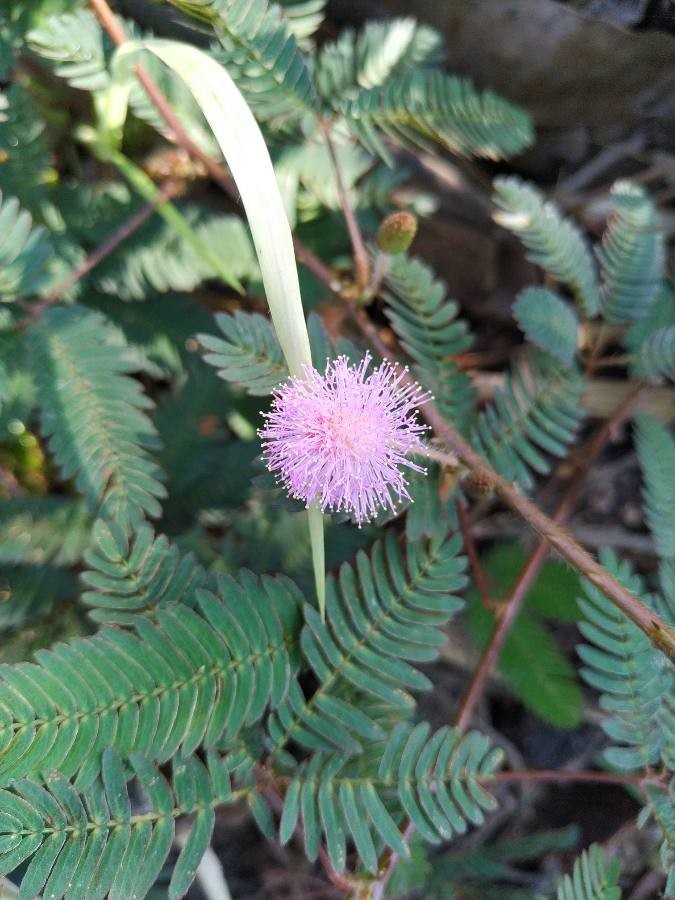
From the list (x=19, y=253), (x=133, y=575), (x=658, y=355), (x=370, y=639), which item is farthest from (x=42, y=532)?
(x=658, y=355)

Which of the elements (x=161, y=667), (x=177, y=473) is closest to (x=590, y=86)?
(x=177, y=473)

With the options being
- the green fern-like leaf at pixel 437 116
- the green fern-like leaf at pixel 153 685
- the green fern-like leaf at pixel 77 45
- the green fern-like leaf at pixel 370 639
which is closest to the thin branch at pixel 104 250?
the green fern-like leaf at pixel 77 45

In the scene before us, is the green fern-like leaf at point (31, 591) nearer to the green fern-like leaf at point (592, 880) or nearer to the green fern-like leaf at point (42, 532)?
the green fern-like leaf at point (42, 532)

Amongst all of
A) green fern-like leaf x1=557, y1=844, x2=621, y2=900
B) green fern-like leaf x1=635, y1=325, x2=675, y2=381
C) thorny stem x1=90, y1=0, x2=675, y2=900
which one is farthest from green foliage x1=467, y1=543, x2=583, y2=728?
green fern-like leaf x1=635, y1=325, x2=675, y2=381

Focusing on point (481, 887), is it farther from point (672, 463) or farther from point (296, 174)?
point (296, 174)

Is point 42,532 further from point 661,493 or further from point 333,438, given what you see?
point 661,493

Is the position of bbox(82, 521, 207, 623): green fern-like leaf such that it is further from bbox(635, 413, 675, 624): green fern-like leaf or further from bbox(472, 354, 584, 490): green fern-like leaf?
bbox(635, 413, 675, 624): green fern-like leaf
